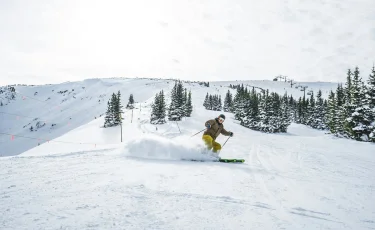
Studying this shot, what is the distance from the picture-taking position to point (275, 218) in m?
3.77

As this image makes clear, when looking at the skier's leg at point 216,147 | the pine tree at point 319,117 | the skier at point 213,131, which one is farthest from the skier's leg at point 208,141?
the pine tree at point 319,117

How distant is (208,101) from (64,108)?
73861 mm

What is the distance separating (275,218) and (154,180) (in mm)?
2596

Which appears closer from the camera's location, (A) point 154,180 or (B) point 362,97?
(A) point 154,180

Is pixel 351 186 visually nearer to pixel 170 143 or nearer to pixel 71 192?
pixel 170 143

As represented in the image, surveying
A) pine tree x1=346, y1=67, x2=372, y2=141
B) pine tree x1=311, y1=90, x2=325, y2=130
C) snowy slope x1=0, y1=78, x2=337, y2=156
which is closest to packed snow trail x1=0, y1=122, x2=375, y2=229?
pine tree x1=346, y1=67, x2=372, y2=141

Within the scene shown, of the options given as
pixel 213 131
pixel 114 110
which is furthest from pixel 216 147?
pixel 114 110

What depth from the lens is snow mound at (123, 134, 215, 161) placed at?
8.14 metres

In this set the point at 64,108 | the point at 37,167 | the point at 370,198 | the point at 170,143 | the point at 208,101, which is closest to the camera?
the point at 370,198

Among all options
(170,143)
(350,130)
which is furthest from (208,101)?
(170,143)

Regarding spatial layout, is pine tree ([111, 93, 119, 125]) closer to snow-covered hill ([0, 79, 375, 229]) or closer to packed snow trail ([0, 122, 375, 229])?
snow-covered hill ([0, 79, 375, 229])

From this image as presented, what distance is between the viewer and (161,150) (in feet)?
27.1

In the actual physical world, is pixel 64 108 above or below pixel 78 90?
below

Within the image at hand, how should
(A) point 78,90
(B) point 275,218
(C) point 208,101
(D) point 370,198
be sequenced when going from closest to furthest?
(B) point 275,218
(D) point 370,198
(C) point 208,101
(A) point 78,90
